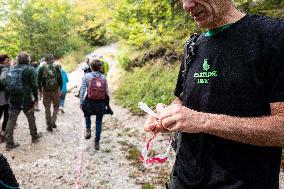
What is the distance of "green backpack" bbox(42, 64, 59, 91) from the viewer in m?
9.81

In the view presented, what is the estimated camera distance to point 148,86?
14.4 m

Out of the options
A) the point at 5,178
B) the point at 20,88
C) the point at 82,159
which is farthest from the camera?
the point at 20,88

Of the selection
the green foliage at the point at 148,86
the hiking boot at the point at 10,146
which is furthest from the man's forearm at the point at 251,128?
the green foliage at the point at 148,86

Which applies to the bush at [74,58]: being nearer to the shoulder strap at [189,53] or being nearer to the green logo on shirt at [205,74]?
the shoulder strap at [189,53]

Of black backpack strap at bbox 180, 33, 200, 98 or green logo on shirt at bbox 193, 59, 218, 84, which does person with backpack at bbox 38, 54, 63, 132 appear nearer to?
black backpack strap at bbox 180, 33, 200, 98

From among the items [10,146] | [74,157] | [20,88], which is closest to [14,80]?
[20,88]

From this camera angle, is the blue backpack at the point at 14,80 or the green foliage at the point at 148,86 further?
the green foliage at the point at 148,86

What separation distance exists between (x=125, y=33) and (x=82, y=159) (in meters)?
8.77

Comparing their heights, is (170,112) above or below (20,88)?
above

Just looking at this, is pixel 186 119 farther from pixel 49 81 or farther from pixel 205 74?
pixel 49 81

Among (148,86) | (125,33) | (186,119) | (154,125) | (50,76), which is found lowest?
(148,86)

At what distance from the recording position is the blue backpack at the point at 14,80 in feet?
27.2

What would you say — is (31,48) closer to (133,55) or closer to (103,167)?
(133,55)

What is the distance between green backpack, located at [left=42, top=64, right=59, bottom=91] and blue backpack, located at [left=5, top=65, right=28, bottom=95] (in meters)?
1.43
